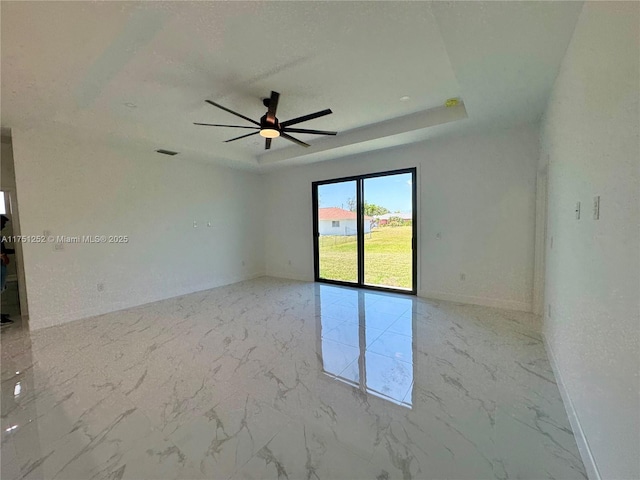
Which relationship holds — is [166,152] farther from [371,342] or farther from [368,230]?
[371,342]

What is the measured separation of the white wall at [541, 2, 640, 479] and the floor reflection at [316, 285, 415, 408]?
103cm

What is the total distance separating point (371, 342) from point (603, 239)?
2.12m

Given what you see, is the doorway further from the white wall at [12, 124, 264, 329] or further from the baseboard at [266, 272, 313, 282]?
the white wall at [12, 124, 264, 329]

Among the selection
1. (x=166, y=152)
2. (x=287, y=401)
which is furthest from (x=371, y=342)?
(x=166, y=152)

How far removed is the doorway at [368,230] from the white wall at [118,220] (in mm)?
1939

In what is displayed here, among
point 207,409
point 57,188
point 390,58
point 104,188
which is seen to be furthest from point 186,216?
point 390,58

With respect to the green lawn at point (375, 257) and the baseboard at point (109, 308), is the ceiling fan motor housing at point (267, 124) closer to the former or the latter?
→ the green lawn at point (375, 257)

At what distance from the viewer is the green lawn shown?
4777mm

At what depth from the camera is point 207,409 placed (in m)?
1.91

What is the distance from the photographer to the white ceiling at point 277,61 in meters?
1.75

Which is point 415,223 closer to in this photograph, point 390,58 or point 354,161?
point 354,161

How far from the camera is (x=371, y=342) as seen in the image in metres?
2.95

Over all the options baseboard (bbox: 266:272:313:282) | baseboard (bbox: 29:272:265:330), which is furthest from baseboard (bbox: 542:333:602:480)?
baseboard (bbox: 29:272:265:330)

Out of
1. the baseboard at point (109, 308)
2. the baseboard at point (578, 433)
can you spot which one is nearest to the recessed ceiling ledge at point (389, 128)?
the baseboard at point (578, 433)
